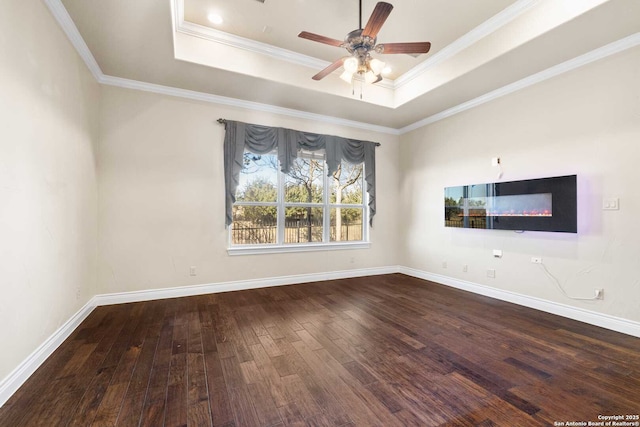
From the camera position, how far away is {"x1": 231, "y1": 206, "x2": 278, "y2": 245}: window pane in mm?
4367

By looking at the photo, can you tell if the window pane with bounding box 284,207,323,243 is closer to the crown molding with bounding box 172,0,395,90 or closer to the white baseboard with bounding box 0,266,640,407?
the white baseboard with bounding box 0,266,640,407

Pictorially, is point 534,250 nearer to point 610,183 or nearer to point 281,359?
point 610,183

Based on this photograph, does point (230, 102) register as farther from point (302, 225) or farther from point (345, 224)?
point (345, 224)

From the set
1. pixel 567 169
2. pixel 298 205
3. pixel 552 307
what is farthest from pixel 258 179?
pixel 552 307

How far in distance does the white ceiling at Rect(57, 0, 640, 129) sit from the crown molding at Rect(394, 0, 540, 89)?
0.03 ft

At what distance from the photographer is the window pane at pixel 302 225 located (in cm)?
Result: 473

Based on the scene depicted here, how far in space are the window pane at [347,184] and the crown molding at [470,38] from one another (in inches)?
65.0

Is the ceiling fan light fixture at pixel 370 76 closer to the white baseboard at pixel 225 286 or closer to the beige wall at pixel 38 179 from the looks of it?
the beige wall at pixel 38 179

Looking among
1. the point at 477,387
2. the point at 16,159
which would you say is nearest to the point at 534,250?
the point at 477,387

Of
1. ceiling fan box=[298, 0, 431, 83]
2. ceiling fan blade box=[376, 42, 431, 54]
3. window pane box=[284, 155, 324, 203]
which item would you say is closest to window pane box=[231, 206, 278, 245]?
window pane box=[284, 155, 324, 203]

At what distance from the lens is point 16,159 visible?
74.4 inches

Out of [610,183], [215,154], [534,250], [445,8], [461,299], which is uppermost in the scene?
[445,8]

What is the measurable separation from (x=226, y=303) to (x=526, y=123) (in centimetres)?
454

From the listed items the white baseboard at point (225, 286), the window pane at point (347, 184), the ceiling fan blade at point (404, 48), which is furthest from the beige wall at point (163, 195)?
the ceiling fan blade at point (404, 48)
